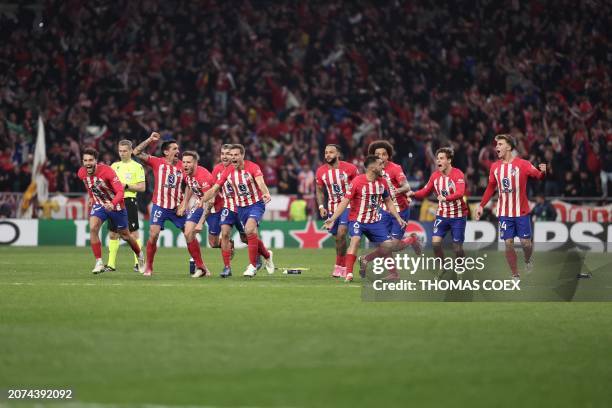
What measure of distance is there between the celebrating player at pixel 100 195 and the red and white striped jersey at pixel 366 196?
4051mm

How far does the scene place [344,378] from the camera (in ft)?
25.4

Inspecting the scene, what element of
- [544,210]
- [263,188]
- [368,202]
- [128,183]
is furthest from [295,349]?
[544,210]

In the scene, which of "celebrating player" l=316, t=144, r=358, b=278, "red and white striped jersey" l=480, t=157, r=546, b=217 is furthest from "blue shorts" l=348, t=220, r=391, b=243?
"red and white striped jersey" l=480, t=157, r=546, b=217

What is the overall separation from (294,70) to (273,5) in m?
3.49

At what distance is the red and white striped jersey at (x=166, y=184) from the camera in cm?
1781

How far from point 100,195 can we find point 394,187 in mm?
4901

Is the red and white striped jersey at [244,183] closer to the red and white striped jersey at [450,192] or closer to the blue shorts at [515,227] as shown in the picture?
the red and white striped jersey at [450,192]

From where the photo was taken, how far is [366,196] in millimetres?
16391

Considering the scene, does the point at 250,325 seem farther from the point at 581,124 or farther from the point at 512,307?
the point at 581,124

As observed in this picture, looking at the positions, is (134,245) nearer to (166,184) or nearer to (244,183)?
(166,184)

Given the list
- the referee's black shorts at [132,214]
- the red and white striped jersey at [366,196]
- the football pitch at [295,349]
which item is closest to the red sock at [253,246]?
the red and white striped jersey at [366,196]

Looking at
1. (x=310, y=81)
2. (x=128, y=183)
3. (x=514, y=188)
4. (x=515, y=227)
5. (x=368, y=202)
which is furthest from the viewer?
(x=310, y=81)

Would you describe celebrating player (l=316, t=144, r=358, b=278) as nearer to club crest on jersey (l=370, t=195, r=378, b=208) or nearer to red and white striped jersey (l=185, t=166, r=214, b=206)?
club crest on jersey (l=370, t=195, r=378, b=208)

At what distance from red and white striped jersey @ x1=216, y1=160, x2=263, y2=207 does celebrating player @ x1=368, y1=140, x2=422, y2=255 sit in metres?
1.93
